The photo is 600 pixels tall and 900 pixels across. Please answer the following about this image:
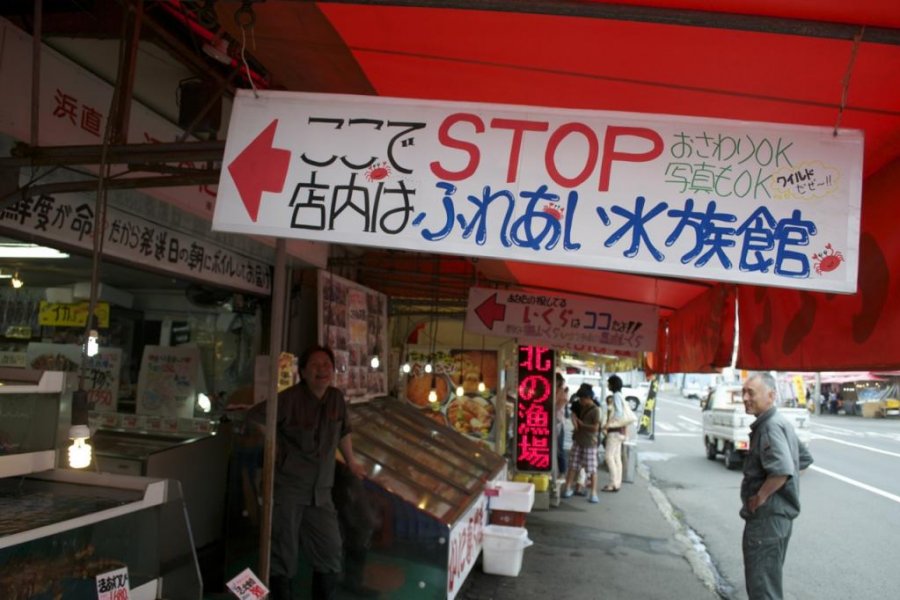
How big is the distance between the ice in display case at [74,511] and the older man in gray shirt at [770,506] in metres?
4.18

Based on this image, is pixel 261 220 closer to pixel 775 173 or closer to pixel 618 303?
pixel 775 173

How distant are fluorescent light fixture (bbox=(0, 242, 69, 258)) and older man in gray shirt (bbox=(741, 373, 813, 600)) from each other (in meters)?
6.06

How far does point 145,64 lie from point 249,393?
3.56m

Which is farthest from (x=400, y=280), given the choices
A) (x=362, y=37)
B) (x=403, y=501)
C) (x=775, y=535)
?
(x=362, y=37)

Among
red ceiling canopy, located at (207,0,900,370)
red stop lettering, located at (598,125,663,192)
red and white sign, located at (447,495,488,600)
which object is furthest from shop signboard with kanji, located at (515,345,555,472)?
red stop lettering, located at (598,125,663,192)

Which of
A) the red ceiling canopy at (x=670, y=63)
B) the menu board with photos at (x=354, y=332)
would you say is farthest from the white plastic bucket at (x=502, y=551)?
the red ceiling canopy at (x=670, y=63)

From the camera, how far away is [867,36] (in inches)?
79.7

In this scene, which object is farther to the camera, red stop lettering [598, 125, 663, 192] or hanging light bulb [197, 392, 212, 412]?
hanging light bulb [197, 392, 212, 412]

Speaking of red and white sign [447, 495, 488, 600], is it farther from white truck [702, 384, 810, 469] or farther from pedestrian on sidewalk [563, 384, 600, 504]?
white truck [702, 384, 810, 469]

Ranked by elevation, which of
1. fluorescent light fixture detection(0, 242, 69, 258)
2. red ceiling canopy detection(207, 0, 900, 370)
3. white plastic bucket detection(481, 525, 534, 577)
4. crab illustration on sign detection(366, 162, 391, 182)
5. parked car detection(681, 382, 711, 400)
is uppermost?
red ceiling canopy detection(207, 0, 900, 370)

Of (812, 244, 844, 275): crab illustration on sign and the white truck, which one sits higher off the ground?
(812, 244, 844, 275): crab illustration on sign

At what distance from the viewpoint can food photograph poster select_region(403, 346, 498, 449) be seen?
36.2 ft

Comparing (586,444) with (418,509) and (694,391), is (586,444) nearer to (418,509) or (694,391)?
(418,509)

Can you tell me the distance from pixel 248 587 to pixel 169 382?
4.98 metres
